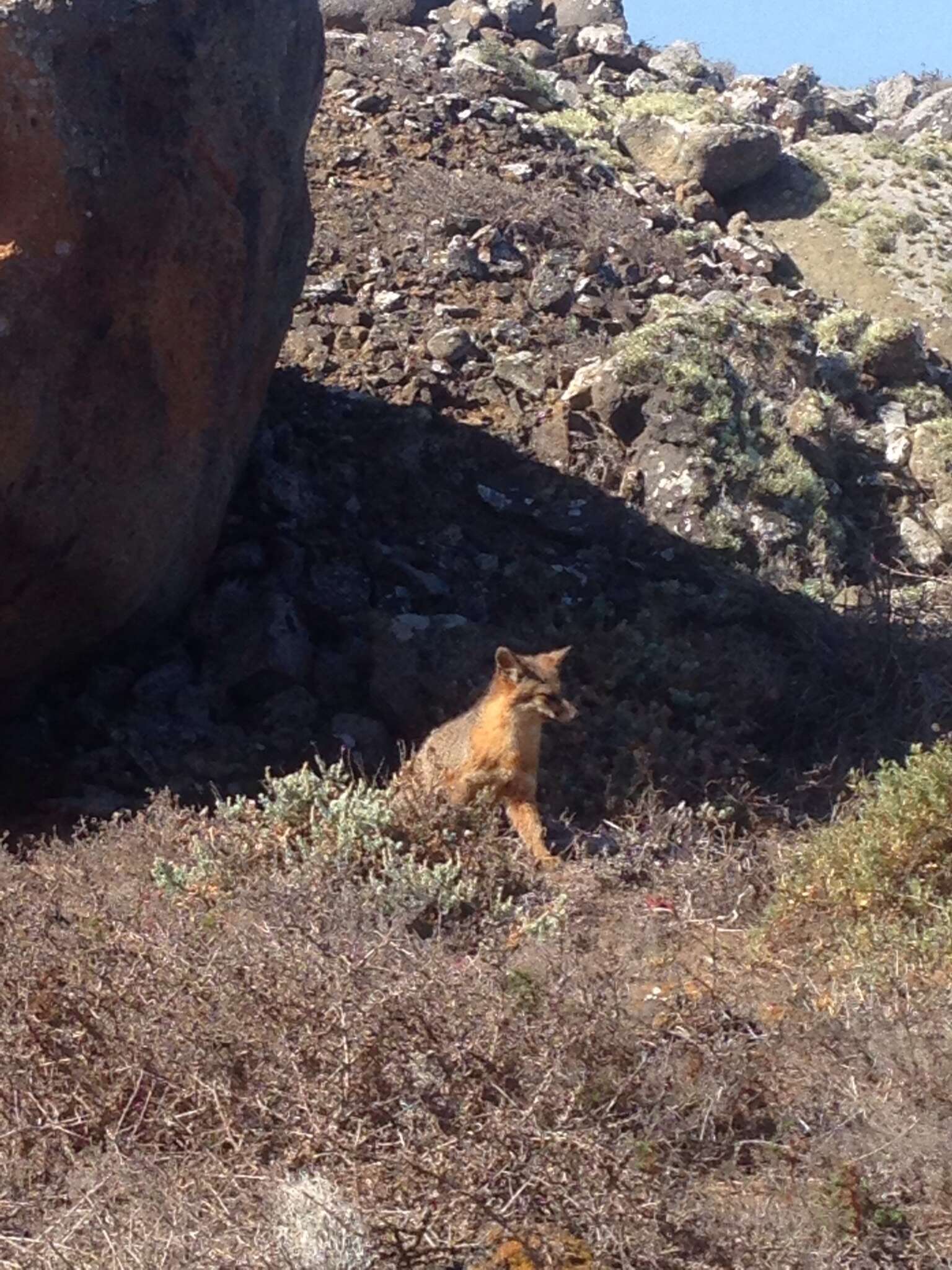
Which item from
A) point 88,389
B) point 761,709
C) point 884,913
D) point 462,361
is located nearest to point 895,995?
point 884,913

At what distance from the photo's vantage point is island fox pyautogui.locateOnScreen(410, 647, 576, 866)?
6871mm

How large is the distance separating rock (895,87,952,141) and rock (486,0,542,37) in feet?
17.4

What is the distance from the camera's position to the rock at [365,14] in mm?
17281

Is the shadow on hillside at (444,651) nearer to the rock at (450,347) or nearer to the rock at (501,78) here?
the rock at (450,347)

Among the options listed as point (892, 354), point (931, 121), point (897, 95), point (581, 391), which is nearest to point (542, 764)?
A: point (581, 391)

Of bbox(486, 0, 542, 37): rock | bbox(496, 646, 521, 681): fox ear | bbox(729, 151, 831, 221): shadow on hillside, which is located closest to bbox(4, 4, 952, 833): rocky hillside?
bbox(729, 151, 831, 221): shadow on hillside

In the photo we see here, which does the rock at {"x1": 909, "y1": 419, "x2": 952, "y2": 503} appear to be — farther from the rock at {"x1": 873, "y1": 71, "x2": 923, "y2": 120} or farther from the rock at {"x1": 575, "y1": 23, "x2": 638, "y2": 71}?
the rock at {"x1": 873, "y1": 71, "x2": 923, "y2": 120}

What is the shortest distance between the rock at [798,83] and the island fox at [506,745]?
602 inches

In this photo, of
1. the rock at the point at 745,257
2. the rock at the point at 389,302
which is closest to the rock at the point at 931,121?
the rock at the point at 745,257

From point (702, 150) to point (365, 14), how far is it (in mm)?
4763

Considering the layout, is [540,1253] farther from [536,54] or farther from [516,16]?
[516,16]

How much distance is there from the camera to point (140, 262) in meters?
6.84

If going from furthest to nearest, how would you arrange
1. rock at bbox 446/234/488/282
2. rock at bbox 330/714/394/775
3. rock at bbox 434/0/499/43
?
1. rock at bbox 434/0/499/43
2. rock at bbox 446/234/488/282
3. rock at bbox 330/714/394/775

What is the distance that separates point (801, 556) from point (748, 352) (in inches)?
92.0
